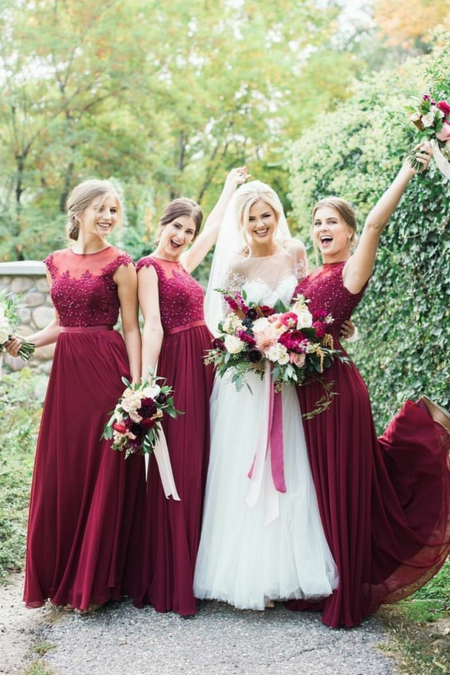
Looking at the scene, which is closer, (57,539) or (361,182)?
(57,539)

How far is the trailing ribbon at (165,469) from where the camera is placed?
440 centimetres

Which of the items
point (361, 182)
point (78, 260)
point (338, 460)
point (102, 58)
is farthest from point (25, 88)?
point (338, 460)

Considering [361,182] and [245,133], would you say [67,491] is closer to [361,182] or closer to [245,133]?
[361,182]

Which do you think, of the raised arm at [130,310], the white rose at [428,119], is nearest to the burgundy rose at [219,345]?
the raised arm at [130,310]

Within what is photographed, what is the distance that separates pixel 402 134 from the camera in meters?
6.00

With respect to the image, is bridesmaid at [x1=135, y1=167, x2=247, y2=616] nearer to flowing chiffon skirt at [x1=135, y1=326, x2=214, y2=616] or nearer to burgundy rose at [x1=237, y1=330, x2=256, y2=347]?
flowing chiffon skirt at [x1=135, y1=326, x2=214, y2=616]

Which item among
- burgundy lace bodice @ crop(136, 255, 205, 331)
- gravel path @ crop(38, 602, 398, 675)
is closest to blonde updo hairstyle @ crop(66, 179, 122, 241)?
burgundy lace bodice @ crop(136, 255, 205, 331)

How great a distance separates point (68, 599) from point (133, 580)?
37 centimetres

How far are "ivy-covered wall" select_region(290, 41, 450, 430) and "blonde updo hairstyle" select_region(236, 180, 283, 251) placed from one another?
1.08 meters

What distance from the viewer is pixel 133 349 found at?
4.60 metres

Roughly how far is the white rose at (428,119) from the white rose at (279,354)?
129 centimetres

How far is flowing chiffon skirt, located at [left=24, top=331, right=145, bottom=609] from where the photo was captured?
448 centimetres
